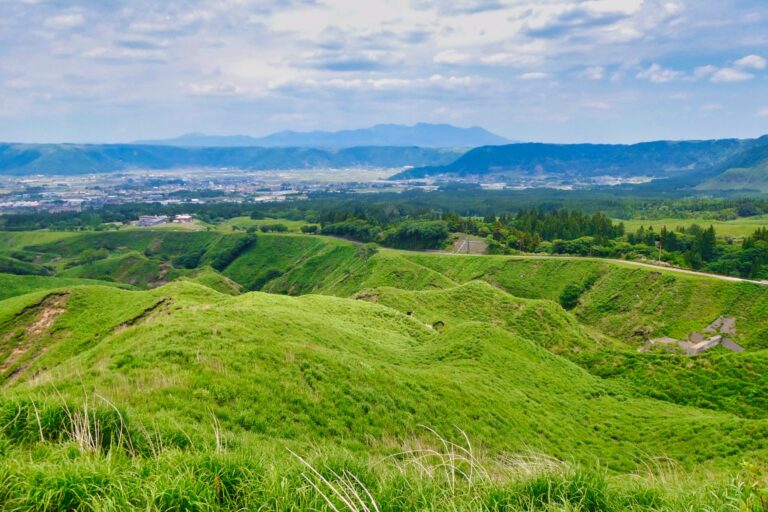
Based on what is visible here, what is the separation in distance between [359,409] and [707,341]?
196ft

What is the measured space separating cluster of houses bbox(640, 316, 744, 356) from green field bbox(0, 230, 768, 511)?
4.96ft

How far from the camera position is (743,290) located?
65438 millimetres

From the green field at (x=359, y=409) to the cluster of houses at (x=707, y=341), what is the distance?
1.51 metres

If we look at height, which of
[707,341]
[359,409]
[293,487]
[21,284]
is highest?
[293,487]

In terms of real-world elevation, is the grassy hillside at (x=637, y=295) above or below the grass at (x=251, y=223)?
below

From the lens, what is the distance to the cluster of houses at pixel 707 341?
5572cm

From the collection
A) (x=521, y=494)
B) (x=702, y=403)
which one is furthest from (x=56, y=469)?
(x=702, y=403)

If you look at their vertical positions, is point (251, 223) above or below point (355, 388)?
below

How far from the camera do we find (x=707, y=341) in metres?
57.7

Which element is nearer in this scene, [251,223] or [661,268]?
[661,268]

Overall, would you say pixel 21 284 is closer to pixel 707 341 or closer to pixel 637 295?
pixel 637 295

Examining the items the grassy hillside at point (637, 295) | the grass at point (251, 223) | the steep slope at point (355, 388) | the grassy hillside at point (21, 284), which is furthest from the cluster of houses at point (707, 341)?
the grass at point (251, 223)

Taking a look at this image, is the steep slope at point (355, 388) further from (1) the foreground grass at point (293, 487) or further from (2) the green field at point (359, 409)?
(1) the foreground grass at point (293, 487)

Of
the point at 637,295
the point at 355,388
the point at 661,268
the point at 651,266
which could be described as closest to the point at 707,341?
the point at 637,295
